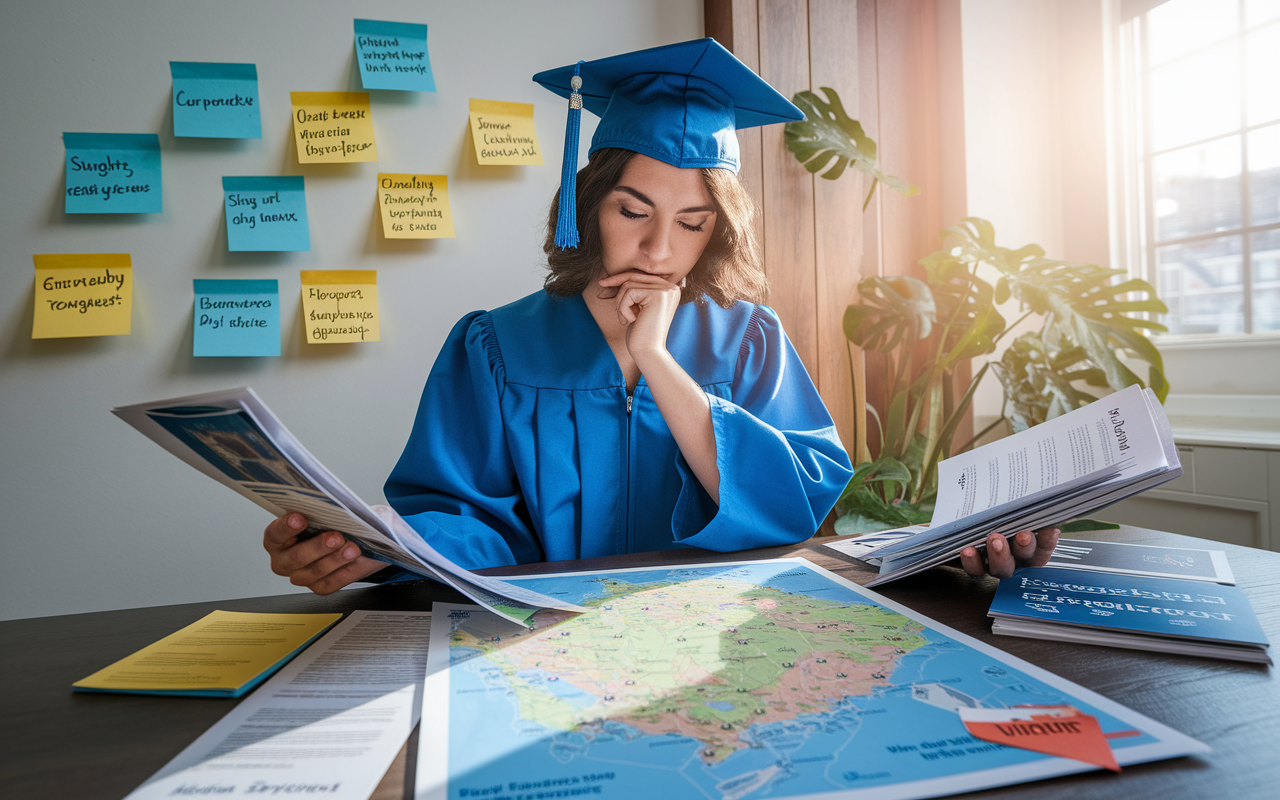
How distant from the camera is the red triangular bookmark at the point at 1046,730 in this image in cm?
34

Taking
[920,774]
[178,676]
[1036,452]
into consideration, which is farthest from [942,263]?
[178,676]

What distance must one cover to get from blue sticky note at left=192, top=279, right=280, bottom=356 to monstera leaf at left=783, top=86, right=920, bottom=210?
133 cm

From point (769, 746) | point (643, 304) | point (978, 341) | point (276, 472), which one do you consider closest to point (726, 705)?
point (769, 746)

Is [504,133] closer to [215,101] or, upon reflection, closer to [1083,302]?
[215,101]

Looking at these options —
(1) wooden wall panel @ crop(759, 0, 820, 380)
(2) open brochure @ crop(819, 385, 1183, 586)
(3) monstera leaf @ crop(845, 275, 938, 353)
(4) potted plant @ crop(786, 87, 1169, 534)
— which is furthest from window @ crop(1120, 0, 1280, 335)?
(2) open brochure @ crop(819, 385, 1183, 586)

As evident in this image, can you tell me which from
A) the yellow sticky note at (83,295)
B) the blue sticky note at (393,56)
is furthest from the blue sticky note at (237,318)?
the blue sticky note at (393,56)

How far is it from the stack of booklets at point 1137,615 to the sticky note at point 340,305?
136 centimetres

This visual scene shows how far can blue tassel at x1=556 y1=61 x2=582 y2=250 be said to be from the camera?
3.32 ft

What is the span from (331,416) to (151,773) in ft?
4.12

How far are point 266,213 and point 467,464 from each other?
2.77 ft

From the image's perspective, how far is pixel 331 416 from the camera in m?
1.51

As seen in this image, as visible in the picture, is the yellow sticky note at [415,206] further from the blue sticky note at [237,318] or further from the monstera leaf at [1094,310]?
the monstera leaf at [1094,310]

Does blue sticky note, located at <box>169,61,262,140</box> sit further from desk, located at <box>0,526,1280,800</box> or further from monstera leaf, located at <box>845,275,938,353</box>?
monstera leaf, located at <box>845,275,938,353</box>

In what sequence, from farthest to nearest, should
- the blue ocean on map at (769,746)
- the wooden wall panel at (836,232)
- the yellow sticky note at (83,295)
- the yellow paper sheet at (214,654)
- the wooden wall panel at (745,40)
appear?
1. the wooden wall panel at (836,232)
2. the wooden wall panel at (745,40)
3. the yellow sticky note at (83,295)
4. the yellow paper sheet at (214,654)
5. the blue ocean on map at (769,746)
